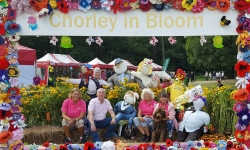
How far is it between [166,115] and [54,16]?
2868 millimetres

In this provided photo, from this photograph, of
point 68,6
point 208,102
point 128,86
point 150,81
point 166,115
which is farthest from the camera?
point 150,81

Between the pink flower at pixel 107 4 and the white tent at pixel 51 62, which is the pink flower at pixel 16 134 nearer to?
the pink flower at pixel 107 4

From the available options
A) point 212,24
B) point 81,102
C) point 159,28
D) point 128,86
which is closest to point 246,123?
point 212,24

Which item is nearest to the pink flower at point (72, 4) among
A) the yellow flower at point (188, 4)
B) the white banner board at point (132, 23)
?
the white banner board at point (132, 23)

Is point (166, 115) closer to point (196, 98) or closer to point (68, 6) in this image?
point (196, 98)

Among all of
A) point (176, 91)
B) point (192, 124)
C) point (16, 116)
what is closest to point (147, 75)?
point (176, 91)

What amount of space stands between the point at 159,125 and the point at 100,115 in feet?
3.36

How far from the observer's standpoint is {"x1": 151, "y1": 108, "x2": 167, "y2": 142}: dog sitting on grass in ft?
20.8

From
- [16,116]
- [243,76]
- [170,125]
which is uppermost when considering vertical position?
[243,76]

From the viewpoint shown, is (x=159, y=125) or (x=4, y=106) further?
(x=159, y=125)

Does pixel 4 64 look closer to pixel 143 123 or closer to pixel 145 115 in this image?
pixel 143 123

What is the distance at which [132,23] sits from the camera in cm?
456

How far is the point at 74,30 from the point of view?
453 cm

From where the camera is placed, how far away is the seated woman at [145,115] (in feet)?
21.7
